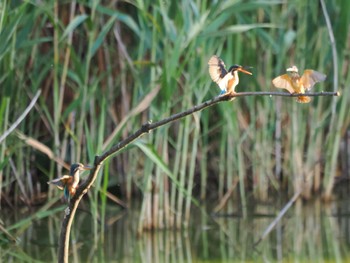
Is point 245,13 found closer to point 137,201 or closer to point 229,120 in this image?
point 229,120

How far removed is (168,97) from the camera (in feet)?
14.0

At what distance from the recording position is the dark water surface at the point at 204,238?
4.09 meters

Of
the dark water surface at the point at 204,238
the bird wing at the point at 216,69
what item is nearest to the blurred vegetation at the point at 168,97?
the dark water surface at the point at 204,238

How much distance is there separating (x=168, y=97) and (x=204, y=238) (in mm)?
693

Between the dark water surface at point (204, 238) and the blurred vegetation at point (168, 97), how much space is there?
0.39 ft

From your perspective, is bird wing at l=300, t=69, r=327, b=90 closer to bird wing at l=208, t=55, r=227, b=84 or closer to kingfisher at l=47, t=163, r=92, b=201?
bird wing at l=208, t=55, r=227, b=84

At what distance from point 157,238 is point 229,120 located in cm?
70

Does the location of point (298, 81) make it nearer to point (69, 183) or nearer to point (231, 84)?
point (231, 84)

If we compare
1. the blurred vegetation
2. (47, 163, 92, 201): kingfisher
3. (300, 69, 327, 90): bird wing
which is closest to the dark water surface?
the blurred vegetation

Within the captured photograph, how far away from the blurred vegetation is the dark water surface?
118mm

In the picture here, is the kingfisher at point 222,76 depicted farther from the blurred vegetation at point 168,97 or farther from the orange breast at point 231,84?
the blurred vegetation at point 168,97

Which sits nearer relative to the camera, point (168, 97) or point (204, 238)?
A: point (168, 97)

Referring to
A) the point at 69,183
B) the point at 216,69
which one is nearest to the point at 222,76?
the point at 216,69

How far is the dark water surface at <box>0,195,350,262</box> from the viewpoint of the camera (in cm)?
409
